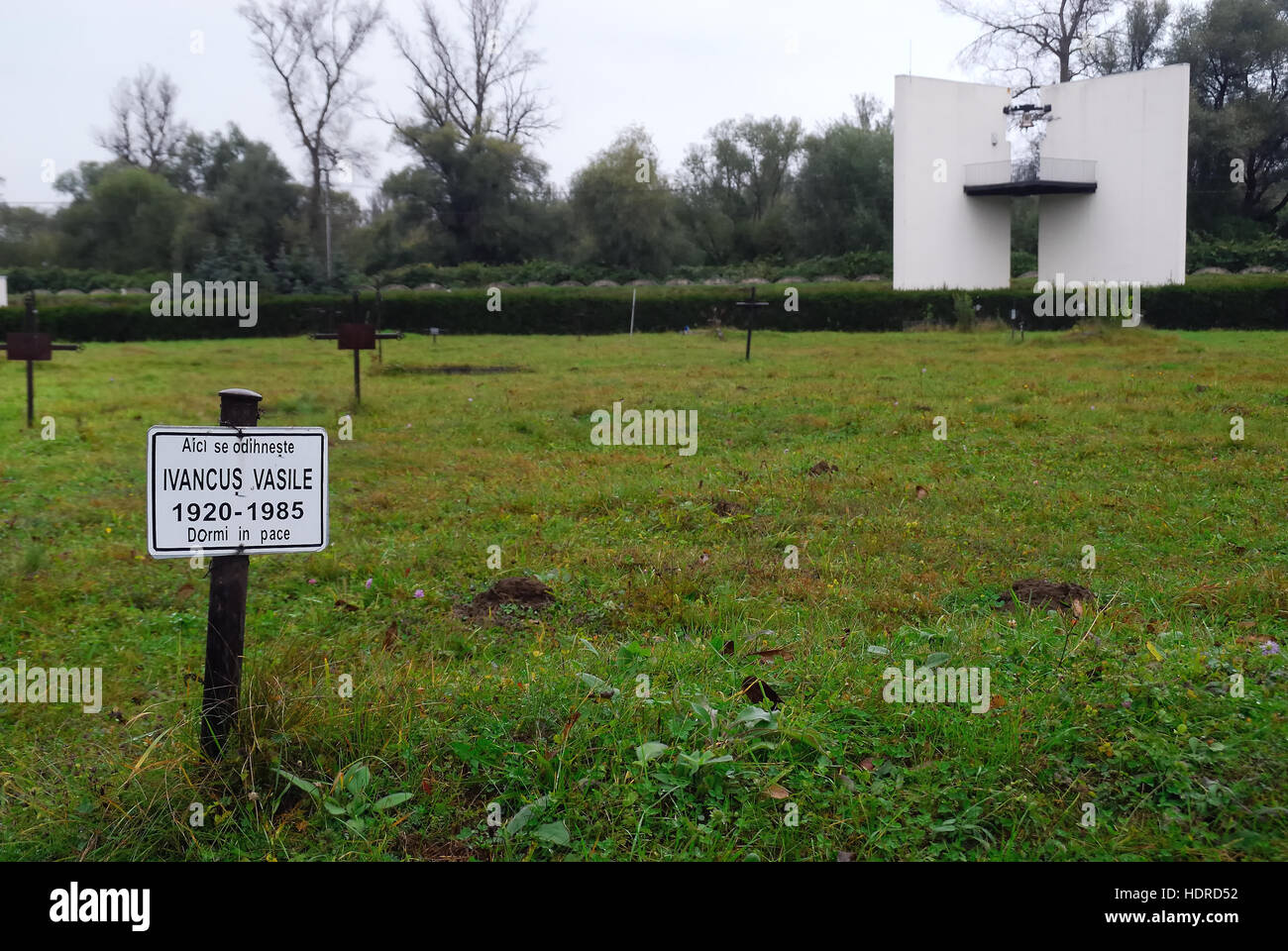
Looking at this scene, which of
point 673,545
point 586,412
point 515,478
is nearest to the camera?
point 673,545

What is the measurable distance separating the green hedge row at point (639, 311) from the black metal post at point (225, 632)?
2883cm

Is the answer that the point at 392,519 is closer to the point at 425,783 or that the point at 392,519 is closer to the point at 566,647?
the point at 566,647

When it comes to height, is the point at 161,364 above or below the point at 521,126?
below

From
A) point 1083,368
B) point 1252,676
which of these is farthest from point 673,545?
point 1083,368

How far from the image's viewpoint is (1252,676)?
13.0 feet

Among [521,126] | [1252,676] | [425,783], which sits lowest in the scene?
[425,783]

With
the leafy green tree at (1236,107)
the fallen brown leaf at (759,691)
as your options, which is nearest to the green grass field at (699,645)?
the fallen brown leaf at (759,691)

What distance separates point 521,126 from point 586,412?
41770 mm

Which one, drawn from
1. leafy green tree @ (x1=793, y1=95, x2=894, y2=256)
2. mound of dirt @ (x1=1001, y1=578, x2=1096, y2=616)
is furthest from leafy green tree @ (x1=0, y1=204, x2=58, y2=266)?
mound of dirt @ (x1=1001, y1=578, x2=1096, y2=616)

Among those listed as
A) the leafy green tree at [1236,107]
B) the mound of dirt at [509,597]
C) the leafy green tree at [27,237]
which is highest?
the leafy green tree at [1236,107]
